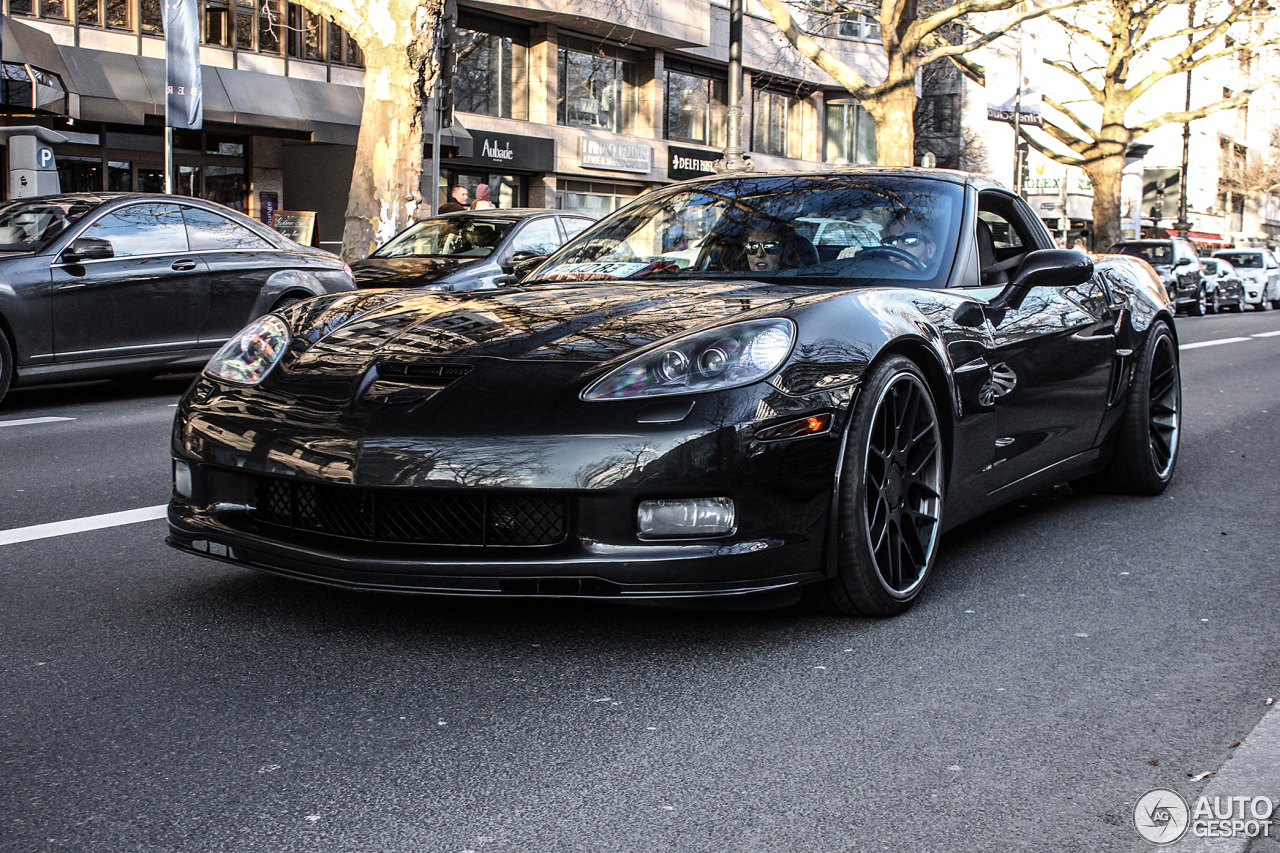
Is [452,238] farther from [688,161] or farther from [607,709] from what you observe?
[688,161]

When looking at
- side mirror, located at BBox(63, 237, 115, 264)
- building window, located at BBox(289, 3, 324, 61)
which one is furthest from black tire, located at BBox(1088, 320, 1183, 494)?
building window, located at BBox(289, 3, 324, 61)

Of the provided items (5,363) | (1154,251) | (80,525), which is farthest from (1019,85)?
(80,525)

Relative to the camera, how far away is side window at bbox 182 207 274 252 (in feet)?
33.9

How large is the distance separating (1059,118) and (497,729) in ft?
264

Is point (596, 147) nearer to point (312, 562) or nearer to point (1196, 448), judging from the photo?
point (1196, 448)

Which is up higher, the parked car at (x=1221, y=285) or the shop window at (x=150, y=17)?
the shop window at (x=150, y=17)

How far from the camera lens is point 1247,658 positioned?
146 inches

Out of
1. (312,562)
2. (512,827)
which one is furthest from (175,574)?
(512,827)

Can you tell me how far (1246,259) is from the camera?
39.1 m

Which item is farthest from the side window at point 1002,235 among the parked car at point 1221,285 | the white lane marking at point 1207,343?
the parked car at point 1221,285

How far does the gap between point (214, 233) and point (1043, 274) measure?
749cm

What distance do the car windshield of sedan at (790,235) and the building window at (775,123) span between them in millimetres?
37174

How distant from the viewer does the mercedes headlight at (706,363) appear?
347cm

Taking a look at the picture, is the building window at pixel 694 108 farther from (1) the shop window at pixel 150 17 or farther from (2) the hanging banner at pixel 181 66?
(2) the hanging banner at pixel 181 66
